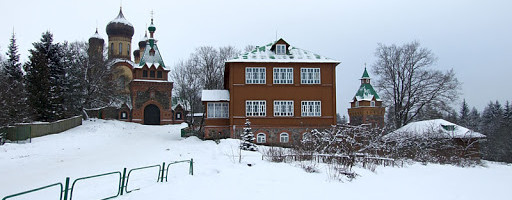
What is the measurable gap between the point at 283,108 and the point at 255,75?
342cm

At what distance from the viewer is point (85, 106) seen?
122 ft

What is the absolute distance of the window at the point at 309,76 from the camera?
2900 cm

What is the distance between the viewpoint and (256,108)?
28.5 metres

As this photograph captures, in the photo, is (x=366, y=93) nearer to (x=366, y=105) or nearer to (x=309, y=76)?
(x=366, y=105)

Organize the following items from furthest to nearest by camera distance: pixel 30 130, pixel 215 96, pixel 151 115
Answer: pixel 151 115 < pixel 215 96 < pixel 30 130

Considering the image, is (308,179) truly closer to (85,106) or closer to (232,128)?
(232,128)

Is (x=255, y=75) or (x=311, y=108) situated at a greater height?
(x=255, y=75)

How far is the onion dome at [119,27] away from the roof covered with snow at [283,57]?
29.3m

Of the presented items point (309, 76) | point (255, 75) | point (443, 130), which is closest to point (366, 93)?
point (443, 130)

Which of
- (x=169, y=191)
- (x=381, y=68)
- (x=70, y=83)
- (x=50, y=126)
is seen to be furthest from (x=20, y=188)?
(x=381, y=68)

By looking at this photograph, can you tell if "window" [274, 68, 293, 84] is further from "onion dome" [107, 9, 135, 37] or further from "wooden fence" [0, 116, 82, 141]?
"onion dome" [107, 9, 135, 37]

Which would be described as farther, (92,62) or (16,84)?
(92,62)

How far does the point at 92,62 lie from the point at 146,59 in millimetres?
8693

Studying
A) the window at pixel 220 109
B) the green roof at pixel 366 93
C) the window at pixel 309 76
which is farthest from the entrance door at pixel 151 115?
the green roof at pixel 366 93
